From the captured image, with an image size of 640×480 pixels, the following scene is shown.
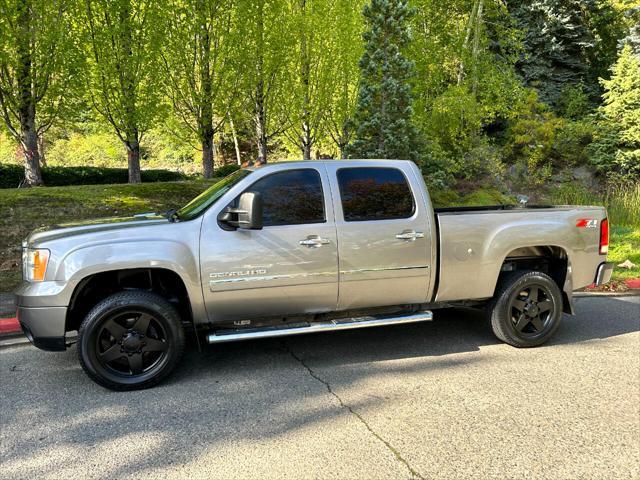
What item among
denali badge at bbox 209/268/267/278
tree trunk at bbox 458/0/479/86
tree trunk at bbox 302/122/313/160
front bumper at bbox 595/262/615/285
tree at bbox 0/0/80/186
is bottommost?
front bumper at bbox 595/262/615/285

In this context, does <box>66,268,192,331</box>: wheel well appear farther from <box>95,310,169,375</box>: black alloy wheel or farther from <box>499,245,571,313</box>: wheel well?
<box>499,245,571,313</box>: wheel well

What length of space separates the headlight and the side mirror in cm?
149

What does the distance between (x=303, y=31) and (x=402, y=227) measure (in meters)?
10.2

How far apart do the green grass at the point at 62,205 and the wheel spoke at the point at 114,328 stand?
13.8 ft

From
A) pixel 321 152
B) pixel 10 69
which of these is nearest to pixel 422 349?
pixel 10 69

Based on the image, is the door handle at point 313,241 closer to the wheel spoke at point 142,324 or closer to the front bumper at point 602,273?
the wheel spoke at point 142,324

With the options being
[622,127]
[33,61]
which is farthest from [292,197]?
[622,127]

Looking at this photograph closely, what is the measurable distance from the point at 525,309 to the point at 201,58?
9.39 meters

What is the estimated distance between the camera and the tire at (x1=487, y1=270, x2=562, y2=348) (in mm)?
4781

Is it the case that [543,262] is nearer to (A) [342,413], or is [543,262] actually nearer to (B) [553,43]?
(A) [342,413]

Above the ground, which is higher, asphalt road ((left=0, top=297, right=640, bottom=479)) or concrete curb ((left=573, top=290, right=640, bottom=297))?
concrete curb ((left=573, top=290, right=640, bottom=297))

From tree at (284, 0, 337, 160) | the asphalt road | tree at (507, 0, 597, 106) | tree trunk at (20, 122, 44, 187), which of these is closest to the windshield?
the asphalt road

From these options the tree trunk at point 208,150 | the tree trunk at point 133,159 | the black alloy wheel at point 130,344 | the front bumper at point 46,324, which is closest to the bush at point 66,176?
the tree trunk at point 133,159

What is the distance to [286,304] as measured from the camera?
4.22 meters
